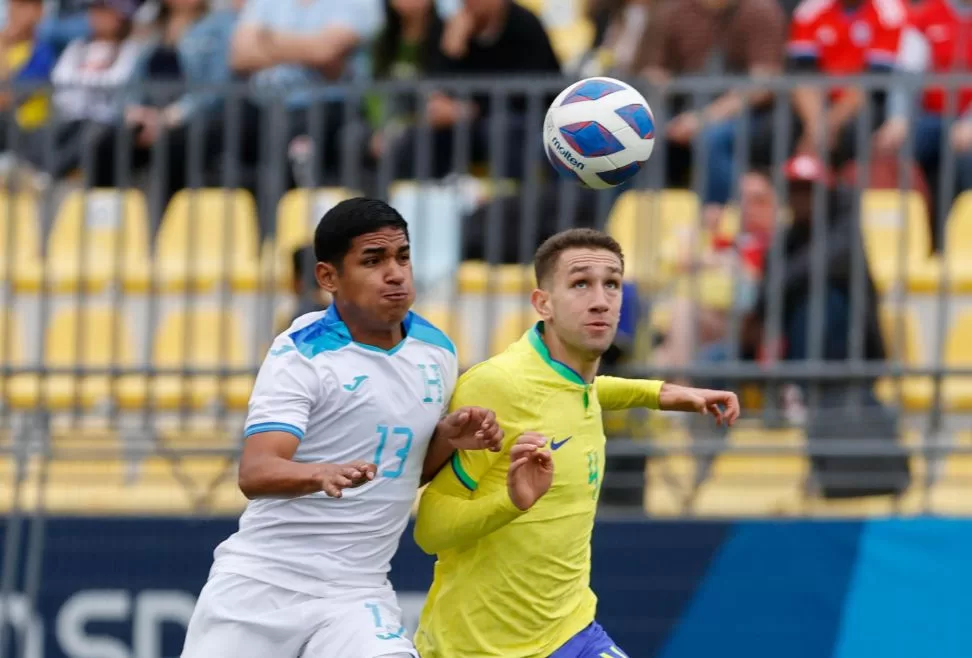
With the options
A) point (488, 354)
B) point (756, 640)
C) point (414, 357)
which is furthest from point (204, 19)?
point (414, 357)

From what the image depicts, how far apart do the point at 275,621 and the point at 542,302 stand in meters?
1.45

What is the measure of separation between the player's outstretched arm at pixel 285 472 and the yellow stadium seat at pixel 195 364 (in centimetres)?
396

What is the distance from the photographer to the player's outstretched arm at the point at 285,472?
545cm

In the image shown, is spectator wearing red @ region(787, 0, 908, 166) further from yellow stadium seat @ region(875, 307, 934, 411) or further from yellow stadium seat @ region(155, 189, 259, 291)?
yellow stadium seat @ region(155, 189, 259, 291)

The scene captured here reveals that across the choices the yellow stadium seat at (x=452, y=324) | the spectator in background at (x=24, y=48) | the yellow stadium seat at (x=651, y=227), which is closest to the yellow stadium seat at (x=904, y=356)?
the yellow stadium seat at (x=651, y=227)

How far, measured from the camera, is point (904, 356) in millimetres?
9383

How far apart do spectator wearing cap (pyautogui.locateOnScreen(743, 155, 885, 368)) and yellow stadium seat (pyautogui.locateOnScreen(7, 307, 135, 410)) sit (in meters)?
3.50

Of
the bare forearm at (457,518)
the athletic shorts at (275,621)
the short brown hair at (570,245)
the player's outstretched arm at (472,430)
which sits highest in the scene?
the short brown hair at (570,245)

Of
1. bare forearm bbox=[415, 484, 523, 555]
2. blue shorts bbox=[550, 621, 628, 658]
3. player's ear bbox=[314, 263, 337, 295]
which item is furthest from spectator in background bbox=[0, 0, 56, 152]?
blue shorts bbox=[550, 621, 628, 658]

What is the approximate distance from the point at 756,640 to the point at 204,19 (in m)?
6.10

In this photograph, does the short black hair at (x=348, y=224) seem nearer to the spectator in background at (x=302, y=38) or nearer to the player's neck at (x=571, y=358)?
the player's neck at (x=571, y=358)

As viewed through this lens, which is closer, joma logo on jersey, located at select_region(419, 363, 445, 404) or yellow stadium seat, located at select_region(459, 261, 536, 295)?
joma logo on jersey, located at select_region(419, 363, 445, 404)

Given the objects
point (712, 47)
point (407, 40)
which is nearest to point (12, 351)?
point (407, 40)

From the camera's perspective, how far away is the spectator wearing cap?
9.33 meters
